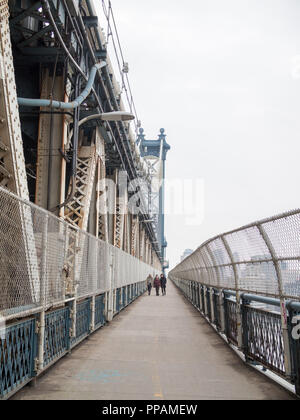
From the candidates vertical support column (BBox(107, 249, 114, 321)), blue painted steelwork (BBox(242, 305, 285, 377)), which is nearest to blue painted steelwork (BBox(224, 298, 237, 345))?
blue painted steelwork (BBox(242, 305, 285, 377))

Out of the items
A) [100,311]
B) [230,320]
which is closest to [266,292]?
[230,320]

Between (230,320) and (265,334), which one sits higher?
(265,334)

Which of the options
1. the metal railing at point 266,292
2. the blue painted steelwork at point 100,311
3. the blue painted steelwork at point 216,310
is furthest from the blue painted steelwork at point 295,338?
the blue painted steelwork at point 100,311

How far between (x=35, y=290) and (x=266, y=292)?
2.99m

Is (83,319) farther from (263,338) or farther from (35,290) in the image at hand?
(263,338)

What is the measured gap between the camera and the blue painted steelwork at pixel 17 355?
4.01 metres

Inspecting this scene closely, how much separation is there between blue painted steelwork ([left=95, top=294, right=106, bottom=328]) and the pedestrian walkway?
0.73 m

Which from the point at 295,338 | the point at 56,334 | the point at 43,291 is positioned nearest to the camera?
the point at 295,338

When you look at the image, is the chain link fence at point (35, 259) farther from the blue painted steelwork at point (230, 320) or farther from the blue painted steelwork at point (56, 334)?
the blue painted steelwork at point (230, 320)

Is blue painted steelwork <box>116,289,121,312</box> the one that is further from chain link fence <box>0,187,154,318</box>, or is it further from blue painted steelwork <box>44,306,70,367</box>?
blue painted steelwork <box>44,306,70,367</box>

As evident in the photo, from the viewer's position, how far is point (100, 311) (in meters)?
10.3

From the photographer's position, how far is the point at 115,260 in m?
13.2

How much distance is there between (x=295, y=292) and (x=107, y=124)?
8882mm

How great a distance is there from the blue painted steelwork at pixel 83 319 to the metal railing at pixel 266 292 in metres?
2.81
